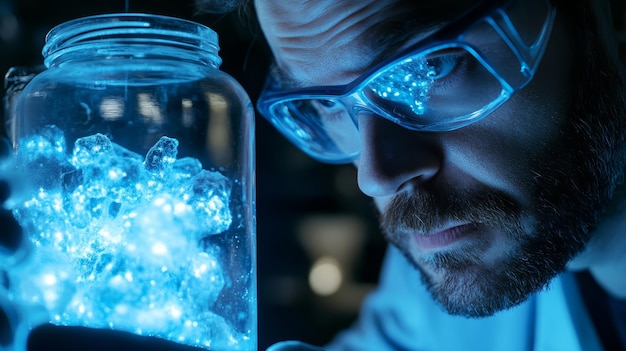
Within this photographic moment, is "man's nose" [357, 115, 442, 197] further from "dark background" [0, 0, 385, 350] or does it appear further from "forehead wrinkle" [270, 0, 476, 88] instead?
"dark background" [0, 0, 385, 350]

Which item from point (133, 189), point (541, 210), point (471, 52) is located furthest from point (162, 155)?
point (541, 210)

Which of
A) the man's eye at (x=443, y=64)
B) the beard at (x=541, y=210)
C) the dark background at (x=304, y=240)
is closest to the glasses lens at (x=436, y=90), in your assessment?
the man's eye at (x=443, y=64)

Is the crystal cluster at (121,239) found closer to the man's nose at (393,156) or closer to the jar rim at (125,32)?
the jar rim at (125,32)

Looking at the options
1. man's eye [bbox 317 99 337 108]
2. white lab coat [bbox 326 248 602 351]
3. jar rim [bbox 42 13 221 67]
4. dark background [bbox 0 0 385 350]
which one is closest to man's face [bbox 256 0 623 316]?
man's eye [bbox 317 99 337 108]

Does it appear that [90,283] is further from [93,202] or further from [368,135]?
[368,135]

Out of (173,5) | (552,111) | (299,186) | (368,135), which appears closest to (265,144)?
(299,186)

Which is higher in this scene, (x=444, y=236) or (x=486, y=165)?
(x=486, y=165)

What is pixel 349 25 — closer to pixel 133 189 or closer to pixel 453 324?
pixel 133 189
